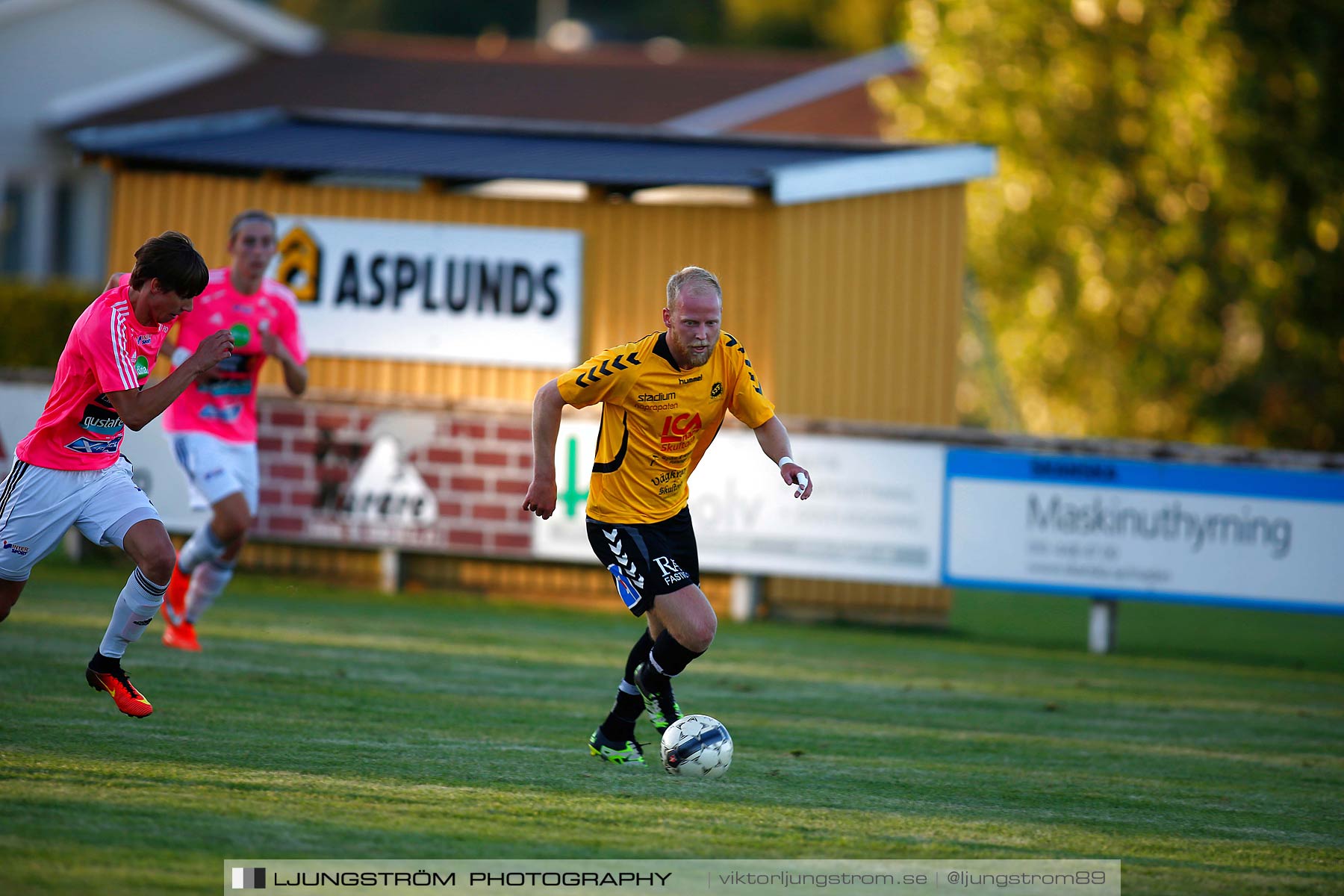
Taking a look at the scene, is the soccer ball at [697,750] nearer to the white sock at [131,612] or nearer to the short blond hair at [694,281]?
the short blond hair at [694,281]

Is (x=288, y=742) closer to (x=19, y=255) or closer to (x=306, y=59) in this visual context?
(x=19, y=255)

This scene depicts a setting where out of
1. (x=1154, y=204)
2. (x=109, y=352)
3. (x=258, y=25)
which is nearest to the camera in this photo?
(x=109, y=352)

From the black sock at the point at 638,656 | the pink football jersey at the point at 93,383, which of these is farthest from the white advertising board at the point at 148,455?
the black sock at the point at 638,656

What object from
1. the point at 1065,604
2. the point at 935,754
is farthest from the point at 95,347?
the point at 1065,604

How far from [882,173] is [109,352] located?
875cm

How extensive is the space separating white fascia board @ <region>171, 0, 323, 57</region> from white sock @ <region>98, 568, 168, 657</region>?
21641 mm

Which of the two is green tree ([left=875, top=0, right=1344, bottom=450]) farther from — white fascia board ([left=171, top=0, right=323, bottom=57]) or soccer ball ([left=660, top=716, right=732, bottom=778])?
soccer ball ([left=660, top=716, right=732, bottom=778])

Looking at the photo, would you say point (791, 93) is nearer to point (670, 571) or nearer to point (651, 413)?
point (651, 413)

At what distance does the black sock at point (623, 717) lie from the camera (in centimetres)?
729

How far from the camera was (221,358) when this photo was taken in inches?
265

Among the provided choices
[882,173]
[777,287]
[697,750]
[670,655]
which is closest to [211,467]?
[670,655]

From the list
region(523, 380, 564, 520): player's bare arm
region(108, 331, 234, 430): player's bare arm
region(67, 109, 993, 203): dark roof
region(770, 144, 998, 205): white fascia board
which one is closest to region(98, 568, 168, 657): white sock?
region(108, 331, 234, 430): player's bare arm

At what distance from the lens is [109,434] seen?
7168 millimetres

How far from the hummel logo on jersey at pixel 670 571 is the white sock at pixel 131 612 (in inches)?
92.5
